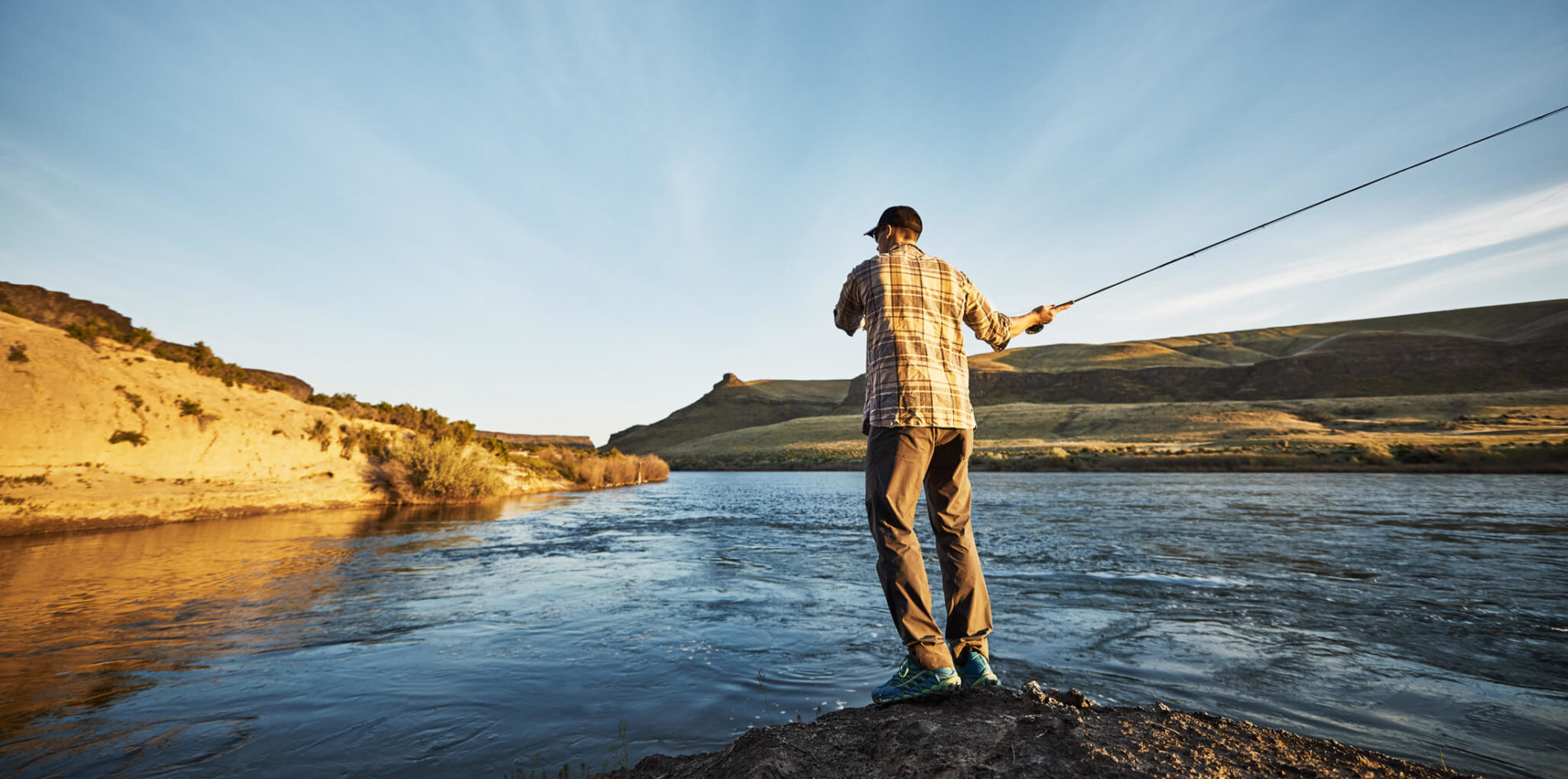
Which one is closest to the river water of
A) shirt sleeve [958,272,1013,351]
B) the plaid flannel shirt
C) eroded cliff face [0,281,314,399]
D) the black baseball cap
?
the plaid flannel shirt

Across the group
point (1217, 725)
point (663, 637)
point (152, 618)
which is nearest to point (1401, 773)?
point (1217, 725)

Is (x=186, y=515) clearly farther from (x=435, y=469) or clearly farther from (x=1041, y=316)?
(x=1041, y=316)

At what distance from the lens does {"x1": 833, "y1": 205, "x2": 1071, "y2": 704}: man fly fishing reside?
9.12 ft

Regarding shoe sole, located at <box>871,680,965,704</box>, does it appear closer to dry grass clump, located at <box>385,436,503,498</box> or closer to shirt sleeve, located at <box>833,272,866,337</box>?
shirt sleeve, located at <box>833,272,866,337</box>

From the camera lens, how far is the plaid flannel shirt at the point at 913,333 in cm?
293

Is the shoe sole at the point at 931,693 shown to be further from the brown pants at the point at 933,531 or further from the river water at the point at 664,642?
the river water at the point at 664,642

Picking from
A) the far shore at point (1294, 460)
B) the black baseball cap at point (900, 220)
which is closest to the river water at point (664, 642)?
the black baseball cap at point (900, 220)

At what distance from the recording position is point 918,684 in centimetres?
274

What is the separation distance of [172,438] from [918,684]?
17486 mm

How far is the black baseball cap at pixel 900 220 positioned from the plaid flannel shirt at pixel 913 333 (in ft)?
0.34

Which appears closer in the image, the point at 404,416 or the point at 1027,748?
the point at 1027,748

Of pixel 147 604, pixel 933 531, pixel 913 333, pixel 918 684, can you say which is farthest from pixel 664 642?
pixel 147 604

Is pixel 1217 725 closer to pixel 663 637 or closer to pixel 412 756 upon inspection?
pixel 412 756

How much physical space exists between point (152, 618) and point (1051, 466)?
Result: 1498 inches
